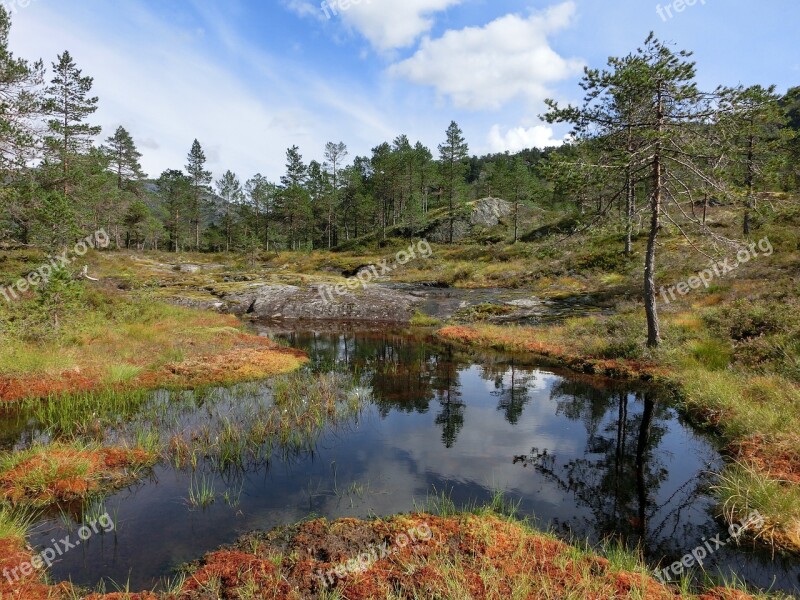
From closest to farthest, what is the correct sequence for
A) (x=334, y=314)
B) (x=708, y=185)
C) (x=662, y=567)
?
(x=662, y=567), (x=708, y=185), (x=334, y=314)

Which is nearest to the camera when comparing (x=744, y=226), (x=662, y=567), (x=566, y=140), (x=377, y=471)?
(x=662, y=567)

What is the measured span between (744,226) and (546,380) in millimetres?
37577

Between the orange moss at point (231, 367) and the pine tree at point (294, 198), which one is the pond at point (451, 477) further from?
the pine tree at point (294, 198)

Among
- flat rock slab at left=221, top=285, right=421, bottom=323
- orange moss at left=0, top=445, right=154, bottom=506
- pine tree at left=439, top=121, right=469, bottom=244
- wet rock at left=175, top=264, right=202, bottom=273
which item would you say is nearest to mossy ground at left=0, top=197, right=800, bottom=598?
orange moss at left=0, top=445, right=154, bottom=506

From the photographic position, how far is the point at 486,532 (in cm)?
636

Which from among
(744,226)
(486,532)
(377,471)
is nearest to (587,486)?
(486,532)

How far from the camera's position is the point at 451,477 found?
8906 mm

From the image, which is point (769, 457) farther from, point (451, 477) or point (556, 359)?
point (556, 359)

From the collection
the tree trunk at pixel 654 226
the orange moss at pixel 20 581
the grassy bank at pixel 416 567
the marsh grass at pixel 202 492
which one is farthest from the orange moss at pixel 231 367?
the tree trunk at pixel 654 226

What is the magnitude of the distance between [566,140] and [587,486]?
1318 centimetres

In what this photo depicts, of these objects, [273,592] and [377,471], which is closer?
[273,592]

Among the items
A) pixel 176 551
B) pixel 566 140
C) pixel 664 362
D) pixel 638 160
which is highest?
pixel 566 140

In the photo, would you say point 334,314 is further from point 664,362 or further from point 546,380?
point 664,362

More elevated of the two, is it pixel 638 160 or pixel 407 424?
pixel 638 160
